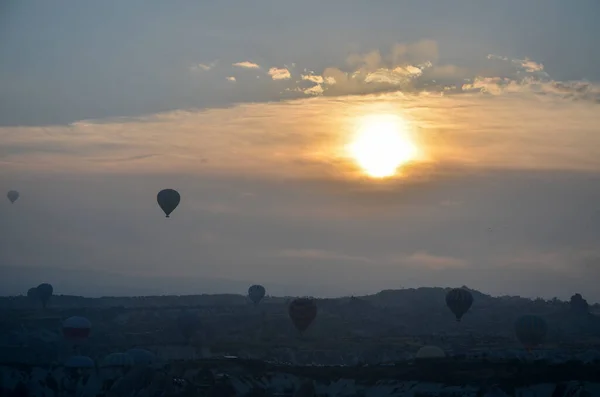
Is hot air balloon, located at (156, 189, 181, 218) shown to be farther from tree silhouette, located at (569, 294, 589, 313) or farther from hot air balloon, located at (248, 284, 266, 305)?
tree silhouette, located at (569, 294, 589, 313)

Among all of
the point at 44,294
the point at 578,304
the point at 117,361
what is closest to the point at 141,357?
the point at 117,361

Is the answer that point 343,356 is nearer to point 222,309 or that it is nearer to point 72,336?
point 72,336

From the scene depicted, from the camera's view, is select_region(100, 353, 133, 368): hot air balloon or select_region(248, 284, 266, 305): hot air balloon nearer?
select_region(100, 353, 133, 368): hot air balloon

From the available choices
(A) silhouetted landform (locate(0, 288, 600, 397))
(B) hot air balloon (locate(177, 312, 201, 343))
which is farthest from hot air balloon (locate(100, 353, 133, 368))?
(B) hot air balloon (locate(177, 312, 201, 343))

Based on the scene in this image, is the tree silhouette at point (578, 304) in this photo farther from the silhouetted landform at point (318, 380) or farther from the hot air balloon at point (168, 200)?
the silhouetted landform at point (318, 380)

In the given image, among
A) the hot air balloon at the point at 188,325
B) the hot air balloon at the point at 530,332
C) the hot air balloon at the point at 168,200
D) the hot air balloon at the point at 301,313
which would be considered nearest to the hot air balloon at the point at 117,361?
the hot air balloon at the point at 168,200

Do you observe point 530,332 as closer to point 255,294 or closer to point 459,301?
point 459,301
